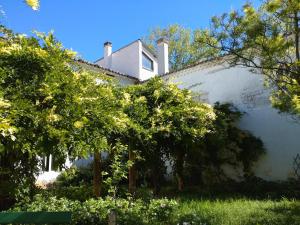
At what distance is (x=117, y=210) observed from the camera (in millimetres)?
6773

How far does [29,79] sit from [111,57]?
16428 mm

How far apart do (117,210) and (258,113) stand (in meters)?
8.46

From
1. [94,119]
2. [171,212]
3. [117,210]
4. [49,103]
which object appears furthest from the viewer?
[171,212]

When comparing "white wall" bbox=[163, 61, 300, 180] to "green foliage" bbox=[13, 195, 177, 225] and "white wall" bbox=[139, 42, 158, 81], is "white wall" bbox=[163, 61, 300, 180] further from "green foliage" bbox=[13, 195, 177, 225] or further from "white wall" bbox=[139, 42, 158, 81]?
"white wall" bbox=[139, 42, 158, 81]

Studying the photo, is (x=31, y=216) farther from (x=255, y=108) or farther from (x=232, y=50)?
(x=255, y=108)

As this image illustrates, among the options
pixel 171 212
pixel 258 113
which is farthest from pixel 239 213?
pixel 258 113

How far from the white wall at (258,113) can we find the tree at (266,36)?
432 centimetres

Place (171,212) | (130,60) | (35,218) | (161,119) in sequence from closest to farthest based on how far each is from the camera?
1. (35,218)
2. (171,212)
3. (161,119)
4. (130,60)

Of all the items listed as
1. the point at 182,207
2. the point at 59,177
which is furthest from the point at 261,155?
the point at 59,177

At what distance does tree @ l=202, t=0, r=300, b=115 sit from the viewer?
6660 mm

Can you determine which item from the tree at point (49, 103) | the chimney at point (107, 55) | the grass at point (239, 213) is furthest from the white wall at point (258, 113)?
the chimney at point (107, 55)

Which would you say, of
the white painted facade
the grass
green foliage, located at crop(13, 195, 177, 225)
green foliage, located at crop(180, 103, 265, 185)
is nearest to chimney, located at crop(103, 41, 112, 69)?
the white painted facade

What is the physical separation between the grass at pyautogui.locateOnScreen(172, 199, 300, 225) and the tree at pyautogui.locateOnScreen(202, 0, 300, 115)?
7.44 ft

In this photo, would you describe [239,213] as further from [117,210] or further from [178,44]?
[178,44]
